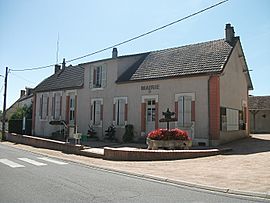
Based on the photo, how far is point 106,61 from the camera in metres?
25.3

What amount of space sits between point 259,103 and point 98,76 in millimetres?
20715

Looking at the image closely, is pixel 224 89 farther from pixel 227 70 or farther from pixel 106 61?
pixel 106 61

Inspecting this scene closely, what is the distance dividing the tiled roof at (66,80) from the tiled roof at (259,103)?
2000 cm

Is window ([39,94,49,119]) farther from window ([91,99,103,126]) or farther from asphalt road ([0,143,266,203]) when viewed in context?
asphalt road ([0,143,266,203])

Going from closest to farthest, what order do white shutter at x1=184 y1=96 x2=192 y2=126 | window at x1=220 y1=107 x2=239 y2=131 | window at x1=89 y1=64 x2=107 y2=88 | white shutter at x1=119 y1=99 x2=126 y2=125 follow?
window at x1=220 y1=107 x2=239 y2=131 < white shutter at x1=184 y1=96 x2=192 y2=126 < white shutter at x1=119 y1=99 x2=126 y2=125 < window at x1=89 y1=64 x2=107 y2=88

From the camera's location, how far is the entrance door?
21.3 m

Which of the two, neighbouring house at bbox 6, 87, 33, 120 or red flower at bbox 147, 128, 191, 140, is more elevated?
neighbouring house at bbox 6, 87, 33, 120

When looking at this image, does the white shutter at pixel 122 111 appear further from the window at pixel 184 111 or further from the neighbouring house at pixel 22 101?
the neighbouring house at pixel 22 101

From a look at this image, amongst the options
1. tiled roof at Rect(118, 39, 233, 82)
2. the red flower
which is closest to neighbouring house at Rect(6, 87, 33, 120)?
tiled roof at Rect(118, 39, 233, 82)

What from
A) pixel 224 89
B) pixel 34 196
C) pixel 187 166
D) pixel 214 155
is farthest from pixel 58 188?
pixel 224 89

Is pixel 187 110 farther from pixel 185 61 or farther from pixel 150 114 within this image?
pixel 185 61

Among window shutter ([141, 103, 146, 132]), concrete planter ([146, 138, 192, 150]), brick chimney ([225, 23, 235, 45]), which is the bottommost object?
concrete planter ([146, 138, 192, 150])

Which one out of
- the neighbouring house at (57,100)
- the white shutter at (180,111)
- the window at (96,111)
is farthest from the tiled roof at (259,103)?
the neighbouring house at (57,100)

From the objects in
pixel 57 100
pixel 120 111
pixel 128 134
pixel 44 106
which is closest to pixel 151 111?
pixel 128 134
